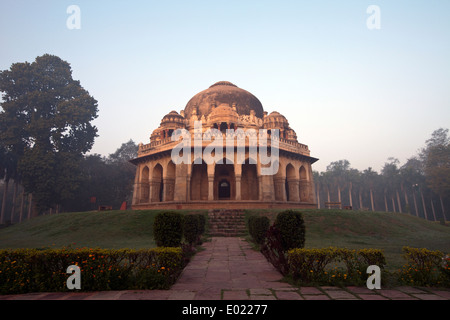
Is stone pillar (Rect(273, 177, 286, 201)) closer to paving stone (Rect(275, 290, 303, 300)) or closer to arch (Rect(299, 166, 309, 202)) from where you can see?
arch (Rect(299, 166, 309, 202))

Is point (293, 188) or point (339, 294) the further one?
point (293, 188)

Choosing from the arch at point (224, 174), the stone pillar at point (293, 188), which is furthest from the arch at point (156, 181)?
the stone pillar at point (293, 188)

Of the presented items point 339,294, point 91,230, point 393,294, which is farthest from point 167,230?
point 91,230

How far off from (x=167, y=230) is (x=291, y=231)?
2.95m

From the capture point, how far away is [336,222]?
14.2 m

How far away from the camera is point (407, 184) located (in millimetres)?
47875

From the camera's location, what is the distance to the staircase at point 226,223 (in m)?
13.6

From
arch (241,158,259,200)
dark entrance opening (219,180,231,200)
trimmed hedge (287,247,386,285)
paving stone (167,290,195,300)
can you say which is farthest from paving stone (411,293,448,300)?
dark entrance opening (219,180,231,200)

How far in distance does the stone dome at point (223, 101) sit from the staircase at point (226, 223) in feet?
46.4

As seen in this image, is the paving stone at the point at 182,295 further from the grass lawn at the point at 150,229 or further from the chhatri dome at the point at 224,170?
the chhatri dome at the point at 224,170

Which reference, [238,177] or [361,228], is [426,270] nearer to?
[361,228]

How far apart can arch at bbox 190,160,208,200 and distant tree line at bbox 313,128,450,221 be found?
21186 mm

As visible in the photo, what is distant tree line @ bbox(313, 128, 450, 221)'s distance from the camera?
128ft

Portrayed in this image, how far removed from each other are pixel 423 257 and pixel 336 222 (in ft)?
31.3
